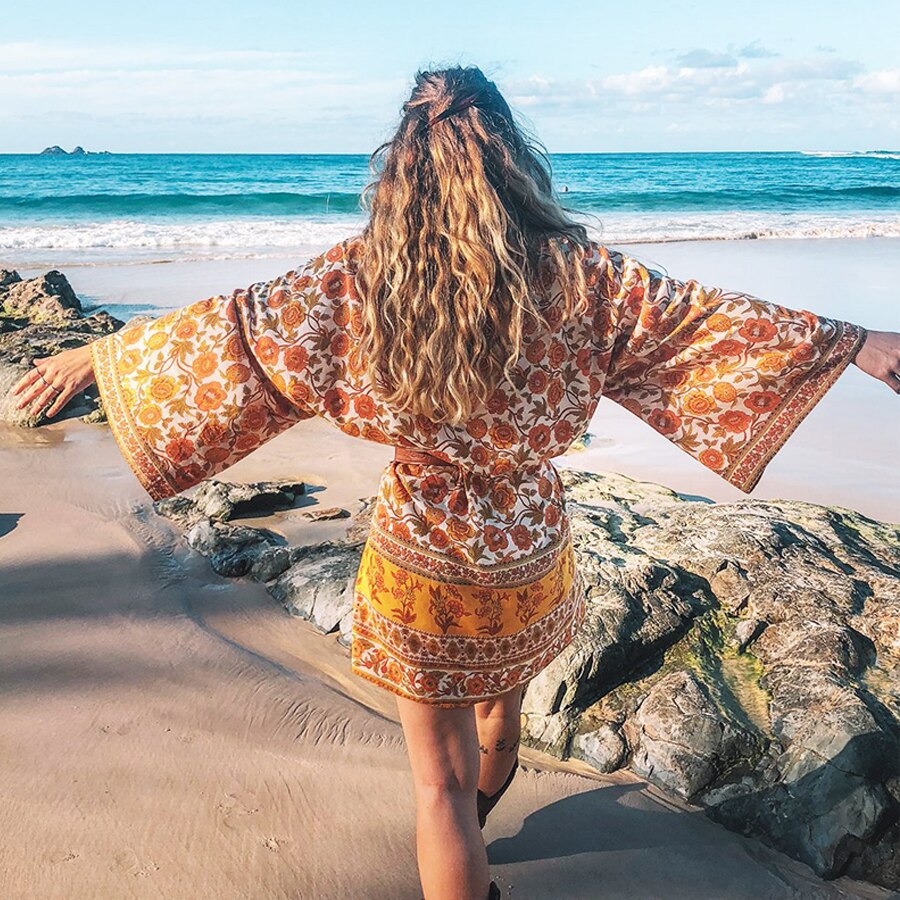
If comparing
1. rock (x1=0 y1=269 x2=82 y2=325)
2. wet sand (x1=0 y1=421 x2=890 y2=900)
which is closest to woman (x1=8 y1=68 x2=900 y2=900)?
wet sand (x1=0 y1=421 x2=890 y2=900)

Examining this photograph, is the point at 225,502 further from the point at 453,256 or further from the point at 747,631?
the point at 453,256

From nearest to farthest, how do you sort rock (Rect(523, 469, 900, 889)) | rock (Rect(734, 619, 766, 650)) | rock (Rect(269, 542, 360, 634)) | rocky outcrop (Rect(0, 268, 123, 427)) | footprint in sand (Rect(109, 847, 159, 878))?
footprint in sand (Rect(109, 847, 159, 878)) → rock (Rect(523, 469, 900, 889)) → rock (Rect(734, 619, 766, 650)) → rock (Rect(269, 542, 360, 634)) → rocky outcrop (Rect(0, 268, 123, 427))

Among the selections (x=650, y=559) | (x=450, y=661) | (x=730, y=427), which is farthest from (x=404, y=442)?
(x=650, y=559)

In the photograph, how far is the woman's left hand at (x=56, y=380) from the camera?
1.88 m

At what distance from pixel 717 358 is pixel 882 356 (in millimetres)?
315

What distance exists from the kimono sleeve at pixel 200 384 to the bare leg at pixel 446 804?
0.63 meters

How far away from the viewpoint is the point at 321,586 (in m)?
3.30

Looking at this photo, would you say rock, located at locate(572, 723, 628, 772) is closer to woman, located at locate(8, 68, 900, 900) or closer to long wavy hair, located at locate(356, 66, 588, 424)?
woman, located at locate(8, 68, 900, 900)

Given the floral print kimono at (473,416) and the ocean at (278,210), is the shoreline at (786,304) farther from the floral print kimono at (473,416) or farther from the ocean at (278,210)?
the floral print kimono at (473,416)

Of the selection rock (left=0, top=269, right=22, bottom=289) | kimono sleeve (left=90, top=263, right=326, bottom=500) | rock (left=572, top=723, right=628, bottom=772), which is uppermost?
kimono sleeve (left=90, top=263, right=326, bottom=500)

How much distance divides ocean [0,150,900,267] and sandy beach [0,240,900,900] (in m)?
6.13

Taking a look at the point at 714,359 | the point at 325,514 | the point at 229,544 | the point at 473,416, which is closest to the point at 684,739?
the point at 714,359

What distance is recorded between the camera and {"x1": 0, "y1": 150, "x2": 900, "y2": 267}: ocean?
15.9m

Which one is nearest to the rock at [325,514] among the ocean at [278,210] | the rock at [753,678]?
the rock at [753,678]
